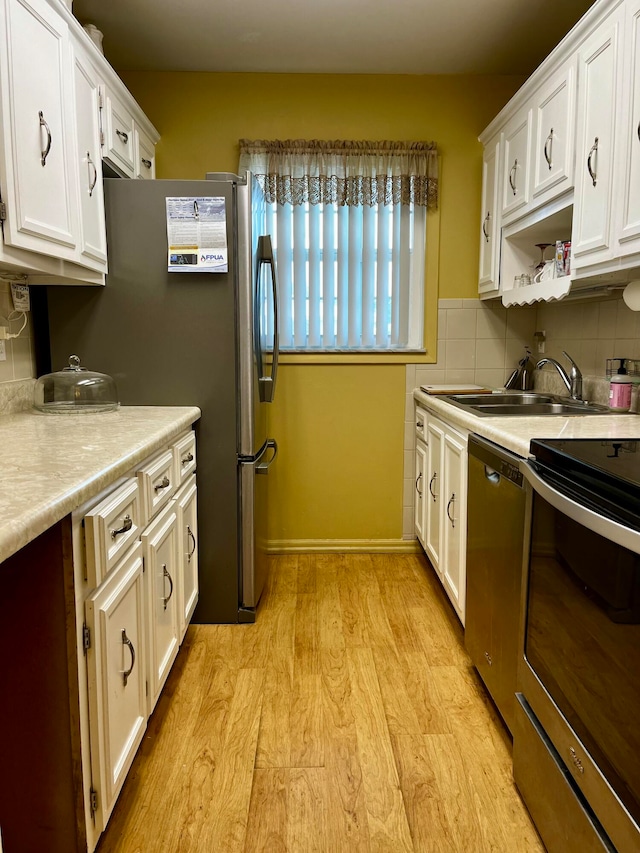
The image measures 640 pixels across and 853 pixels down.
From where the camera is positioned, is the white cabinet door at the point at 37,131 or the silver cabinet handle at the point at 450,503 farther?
the silver cabinet handle at the point at 450,503

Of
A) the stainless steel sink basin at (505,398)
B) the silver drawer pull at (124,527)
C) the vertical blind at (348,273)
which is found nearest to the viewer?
the silver drawer pull at (124,527)

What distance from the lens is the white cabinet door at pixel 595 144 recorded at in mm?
1859

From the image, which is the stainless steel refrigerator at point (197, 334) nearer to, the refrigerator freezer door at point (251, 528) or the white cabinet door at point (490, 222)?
the refrigerator freezer door at point (251, 528)

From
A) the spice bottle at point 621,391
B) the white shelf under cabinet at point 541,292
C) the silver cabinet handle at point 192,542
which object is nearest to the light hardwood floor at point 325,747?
the silver cabinet handle at point 192,542

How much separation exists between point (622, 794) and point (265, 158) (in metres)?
3.02

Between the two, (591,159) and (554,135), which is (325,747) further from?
(554,135)

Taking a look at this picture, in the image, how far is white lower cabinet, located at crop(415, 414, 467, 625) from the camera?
7.36 feet

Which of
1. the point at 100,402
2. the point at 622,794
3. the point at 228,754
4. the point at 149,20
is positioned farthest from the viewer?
the point at 149,20

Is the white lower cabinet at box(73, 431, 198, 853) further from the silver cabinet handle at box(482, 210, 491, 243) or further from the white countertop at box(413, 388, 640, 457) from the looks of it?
the silver cabinet handle at box(482, 210, 491, 243)

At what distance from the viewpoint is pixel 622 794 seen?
1.06 m

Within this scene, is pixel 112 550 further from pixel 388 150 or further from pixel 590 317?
pixel 388 150

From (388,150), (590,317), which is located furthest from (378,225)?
(590,317)

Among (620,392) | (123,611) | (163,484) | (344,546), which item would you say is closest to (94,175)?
(163,484)

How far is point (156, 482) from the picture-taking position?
5.94 ft
